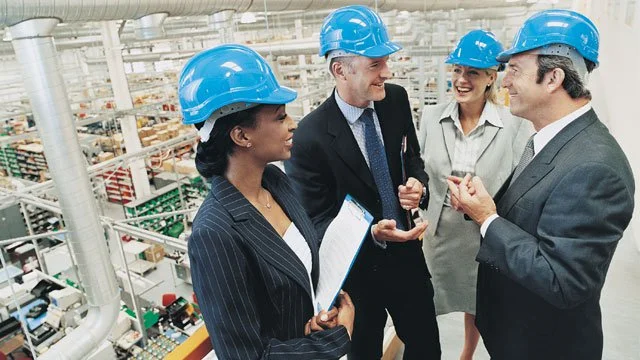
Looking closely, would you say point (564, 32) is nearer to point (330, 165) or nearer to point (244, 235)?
point (330, 165)

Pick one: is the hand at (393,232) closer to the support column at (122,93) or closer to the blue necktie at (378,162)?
the blue necktie at (378,162)

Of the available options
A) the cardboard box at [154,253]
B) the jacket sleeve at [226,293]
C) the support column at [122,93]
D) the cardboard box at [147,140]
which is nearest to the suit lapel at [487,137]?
the jacket sleeve at [226,293]

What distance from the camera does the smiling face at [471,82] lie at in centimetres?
198

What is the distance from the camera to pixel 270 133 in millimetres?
1097

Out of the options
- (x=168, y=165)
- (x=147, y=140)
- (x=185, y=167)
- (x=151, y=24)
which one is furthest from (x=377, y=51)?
(x=147, y=140)

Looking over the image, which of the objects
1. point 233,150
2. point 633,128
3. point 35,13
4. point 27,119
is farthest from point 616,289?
point 27,119

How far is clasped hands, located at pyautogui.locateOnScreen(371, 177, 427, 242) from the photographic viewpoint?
64.1 inches

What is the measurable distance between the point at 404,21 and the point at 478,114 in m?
8.77

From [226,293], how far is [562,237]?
0.94m

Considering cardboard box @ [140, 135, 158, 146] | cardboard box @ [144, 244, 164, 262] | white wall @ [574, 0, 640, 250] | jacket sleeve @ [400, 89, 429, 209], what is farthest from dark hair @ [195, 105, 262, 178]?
cardboard box @ [140, 135, 158, 146]

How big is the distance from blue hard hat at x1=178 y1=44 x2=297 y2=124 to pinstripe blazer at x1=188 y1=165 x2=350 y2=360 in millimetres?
194

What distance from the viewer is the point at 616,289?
317cm

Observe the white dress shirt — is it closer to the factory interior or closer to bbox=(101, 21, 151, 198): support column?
the factory interior

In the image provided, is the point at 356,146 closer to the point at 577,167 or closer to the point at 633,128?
the point at 577,167
